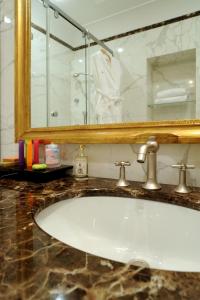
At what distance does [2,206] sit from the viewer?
560 mm

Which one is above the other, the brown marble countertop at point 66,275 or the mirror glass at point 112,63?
the mirror glass at point 112,63

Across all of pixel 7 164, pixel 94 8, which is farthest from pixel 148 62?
pixel 7 164

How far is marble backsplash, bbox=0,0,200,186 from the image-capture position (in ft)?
2.40

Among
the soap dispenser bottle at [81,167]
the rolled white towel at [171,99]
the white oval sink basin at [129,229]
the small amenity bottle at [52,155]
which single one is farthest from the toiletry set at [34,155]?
the rolled white towel at [171,99]

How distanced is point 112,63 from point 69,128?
321 mm

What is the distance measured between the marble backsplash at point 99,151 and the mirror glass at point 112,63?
0.12 m

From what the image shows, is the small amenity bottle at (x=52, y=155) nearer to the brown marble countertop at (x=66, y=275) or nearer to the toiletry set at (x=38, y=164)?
the toiletry set at (x=38, y=164)

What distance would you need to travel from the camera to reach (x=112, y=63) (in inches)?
33.5

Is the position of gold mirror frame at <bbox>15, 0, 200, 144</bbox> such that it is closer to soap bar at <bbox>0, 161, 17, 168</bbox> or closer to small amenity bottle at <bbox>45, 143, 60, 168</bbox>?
small amenity bottle at <bbox>45, 143, 60, 168</bbox>

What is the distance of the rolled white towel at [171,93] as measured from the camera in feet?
2.40

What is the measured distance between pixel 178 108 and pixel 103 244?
50cm

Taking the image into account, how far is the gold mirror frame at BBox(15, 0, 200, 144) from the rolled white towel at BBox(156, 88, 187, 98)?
10cm

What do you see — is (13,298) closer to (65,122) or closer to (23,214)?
(23,214)

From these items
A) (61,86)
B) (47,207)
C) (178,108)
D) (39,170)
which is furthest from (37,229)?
(61,86)
